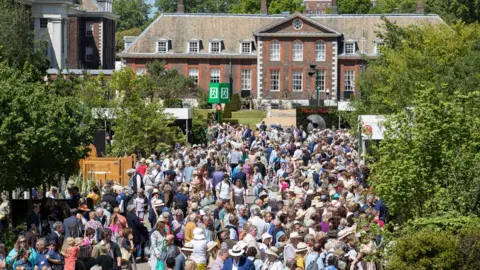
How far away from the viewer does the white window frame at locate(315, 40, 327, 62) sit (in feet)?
325

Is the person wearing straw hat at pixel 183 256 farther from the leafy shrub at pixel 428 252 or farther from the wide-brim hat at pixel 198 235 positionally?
the leafy shrub at pixel 428 252

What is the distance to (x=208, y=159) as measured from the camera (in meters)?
39.6

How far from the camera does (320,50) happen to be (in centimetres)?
9925

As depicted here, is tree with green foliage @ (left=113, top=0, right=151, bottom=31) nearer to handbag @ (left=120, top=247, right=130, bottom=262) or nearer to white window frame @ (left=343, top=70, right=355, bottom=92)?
white window frame @ (left=343, top=70, right=355, bottom=92)

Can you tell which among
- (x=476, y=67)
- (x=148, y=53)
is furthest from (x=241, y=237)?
(x=148, y=53)

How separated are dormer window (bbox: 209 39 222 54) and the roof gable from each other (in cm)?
343

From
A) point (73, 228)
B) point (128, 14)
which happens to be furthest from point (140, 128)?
point (128, 14)

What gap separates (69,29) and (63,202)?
310 ft

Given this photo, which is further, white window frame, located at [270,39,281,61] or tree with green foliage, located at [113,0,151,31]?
tree with green foliage, located at [113,0,151,31]

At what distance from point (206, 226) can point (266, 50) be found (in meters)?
75.7

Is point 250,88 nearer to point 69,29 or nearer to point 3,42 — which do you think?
point 69,29

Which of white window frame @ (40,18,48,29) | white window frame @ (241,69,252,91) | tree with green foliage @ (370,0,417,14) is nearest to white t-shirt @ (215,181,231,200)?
white window frame @ (241,69,252,91)

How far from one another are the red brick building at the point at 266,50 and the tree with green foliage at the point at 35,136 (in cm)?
6680

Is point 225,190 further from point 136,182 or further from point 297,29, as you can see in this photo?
point 297,29
